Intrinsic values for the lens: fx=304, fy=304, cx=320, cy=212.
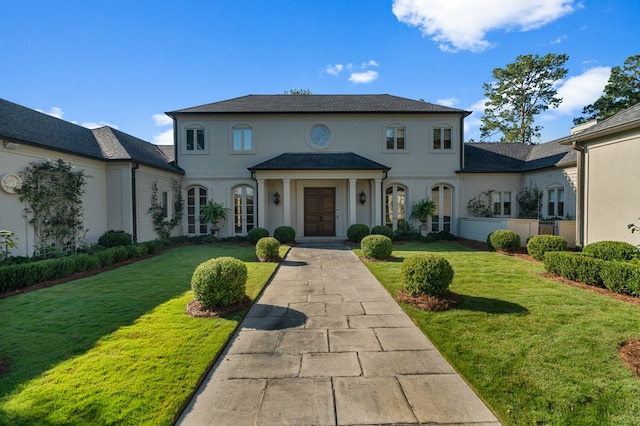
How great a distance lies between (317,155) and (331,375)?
1387cm

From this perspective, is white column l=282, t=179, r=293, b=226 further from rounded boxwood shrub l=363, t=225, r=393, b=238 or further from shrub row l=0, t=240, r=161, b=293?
shrub row l=0, t=240, r=161, b=293

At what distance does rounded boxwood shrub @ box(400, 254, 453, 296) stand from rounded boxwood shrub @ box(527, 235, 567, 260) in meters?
6.24

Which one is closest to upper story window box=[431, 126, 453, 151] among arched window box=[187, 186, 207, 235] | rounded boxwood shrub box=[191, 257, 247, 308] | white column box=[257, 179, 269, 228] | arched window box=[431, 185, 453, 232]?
arched window box=[431, 185, 453, 232]

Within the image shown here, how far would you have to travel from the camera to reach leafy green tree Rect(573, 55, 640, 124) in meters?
27.0

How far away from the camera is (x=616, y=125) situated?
8.52m

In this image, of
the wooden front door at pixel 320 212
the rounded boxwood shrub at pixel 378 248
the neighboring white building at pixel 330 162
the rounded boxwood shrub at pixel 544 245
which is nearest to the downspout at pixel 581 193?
the rounded boxwood shrub at pixel 544 245

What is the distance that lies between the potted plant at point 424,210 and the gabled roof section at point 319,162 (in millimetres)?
2763

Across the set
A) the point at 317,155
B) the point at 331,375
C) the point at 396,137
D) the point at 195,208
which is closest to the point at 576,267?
the point at 331,375

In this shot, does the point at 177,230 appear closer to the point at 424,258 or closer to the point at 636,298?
the point at 424,258

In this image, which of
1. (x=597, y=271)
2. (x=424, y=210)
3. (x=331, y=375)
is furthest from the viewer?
(x=424, y=210)

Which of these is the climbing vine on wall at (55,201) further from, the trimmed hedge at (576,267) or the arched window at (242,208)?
the trimmed hedge at (576,267)

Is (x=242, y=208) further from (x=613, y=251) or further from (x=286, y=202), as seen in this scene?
(x=613, y=251)

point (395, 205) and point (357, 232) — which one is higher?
point (395, 205)

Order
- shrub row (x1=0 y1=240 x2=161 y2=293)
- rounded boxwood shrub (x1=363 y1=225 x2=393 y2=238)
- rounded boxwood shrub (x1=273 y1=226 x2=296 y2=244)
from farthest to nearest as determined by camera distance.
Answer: rounded boxwood shrub (x1=273 y1=226 x2=296 y2=244) → rounded boxwood shrub (x1=363 y1=225 x2=393 y2=238) → shrub row (x1=0 y1=240 x2=161 y2=293)
